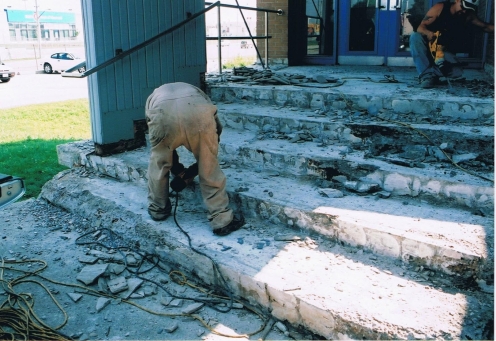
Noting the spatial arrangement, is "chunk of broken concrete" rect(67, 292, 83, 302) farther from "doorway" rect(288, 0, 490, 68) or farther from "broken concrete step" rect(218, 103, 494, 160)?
"doorway" rect(288, 0, 490, 68)

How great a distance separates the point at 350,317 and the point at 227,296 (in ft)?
3.18

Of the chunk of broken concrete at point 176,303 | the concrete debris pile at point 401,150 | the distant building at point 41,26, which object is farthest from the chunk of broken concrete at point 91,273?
the distant building at point 41,26

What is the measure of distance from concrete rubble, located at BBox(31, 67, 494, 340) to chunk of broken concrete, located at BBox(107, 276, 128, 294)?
0.17 m

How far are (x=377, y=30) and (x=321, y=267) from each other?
643 centimetres

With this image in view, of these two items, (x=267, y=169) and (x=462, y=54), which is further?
(x=462, y=54)

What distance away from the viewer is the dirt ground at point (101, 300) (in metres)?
2.86

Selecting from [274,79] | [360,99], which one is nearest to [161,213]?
[360,99]

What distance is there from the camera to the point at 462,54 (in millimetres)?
7414

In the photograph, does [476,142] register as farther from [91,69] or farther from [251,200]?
[91,69]

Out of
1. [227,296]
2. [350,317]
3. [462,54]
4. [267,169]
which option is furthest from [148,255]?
[462,54]

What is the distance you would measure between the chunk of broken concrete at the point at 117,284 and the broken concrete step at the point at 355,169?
1722mm

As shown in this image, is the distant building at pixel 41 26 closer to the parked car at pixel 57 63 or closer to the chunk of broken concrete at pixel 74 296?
the parked car at pixel 57 63

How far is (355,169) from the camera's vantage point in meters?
3.87

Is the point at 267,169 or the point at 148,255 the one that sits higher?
the point at 267,169
